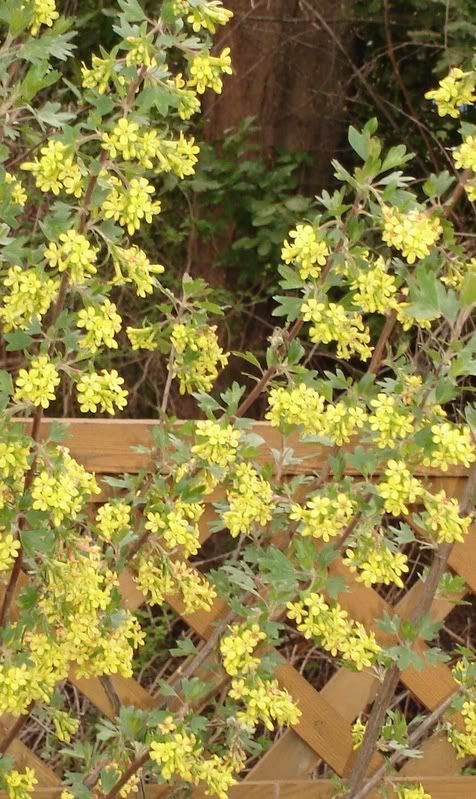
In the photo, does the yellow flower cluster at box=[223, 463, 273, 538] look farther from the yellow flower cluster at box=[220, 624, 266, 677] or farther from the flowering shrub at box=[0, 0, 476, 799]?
the yellow flower cluster at box=[220, 624, 266, 677]

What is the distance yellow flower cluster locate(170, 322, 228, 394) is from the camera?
2094mm

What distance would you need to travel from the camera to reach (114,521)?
2.12 m

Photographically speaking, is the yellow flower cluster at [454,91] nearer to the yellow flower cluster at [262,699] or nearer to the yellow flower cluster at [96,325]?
the yellow flower cluster at [96,325]

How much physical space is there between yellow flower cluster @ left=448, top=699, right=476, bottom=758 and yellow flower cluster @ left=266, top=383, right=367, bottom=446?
609mm

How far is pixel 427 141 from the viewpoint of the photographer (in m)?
4.59

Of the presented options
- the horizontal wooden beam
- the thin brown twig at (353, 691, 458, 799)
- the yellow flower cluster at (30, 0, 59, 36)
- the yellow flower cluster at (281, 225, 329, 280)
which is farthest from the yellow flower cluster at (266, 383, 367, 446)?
the horizontal wooden beam

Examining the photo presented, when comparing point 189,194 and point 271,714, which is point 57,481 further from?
point 189,194

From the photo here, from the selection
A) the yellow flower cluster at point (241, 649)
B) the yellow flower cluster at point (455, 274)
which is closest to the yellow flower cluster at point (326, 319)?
the yellow flower cluster at point (455, 274)

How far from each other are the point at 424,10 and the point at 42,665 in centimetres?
339

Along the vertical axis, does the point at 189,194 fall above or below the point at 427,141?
→ below

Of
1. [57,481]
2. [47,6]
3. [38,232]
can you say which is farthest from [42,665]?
[38,232]

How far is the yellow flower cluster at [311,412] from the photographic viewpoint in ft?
6.40

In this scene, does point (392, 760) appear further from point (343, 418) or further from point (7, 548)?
point (7, 548)

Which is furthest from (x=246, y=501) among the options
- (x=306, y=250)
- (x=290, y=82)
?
(x=290, y=82)
